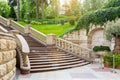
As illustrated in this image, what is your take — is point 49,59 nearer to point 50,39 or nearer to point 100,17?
point 50,39

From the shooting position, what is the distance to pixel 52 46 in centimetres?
1616

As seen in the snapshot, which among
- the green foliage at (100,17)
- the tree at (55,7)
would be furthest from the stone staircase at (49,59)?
the tree at (55,7)

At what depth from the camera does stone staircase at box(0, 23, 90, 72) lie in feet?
39.0

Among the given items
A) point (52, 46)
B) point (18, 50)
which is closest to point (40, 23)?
point (52, 46)

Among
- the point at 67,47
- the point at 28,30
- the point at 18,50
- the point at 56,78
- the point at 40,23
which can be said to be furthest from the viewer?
the point at 40,23

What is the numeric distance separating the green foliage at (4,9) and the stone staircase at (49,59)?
25.9m

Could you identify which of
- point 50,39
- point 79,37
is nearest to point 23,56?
point 50,39

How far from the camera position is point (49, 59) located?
13.2m

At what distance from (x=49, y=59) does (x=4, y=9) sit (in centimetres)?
3248

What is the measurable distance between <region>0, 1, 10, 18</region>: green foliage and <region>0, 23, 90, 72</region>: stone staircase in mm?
25922

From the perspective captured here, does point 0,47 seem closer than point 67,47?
Yes

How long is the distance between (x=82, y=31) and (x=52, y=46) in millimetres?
4488

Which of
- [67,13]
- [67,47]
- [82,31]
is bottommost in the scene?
[67,47]

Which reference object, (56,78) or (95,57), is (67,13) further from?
(56,78)
